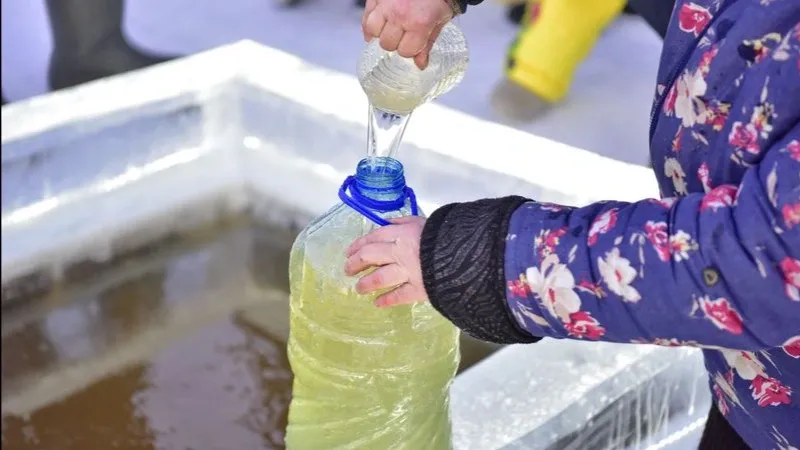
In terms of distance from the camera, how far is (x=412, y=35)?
66 centimetres

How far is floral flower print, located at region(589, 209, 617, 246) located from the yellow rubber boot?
4.53ft

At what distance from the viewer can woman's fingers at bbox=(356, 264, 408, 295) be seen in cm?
59

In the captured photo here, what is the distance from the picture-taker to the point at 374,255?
1.94ft

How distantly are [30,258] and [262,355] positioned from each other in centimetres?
38

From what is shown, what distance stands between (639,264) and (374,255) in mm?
168

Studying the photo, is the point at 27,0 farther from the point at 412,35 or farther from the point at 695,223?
the point at 695,223

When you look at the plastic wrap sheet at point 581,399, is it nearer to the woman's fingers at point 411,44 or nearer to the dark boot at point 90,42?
the woman's fingers at point 411,44

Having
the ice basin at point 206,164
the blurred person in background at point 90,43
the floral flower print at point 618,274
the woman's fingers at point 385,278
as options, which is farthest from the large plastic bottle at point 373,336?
the blurred person in background at point 90,43

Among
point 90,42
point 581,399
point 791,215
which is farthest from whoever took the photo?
point 90,42

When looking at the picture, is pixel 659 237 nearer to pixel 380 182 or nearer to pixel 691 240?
pixel 691 240

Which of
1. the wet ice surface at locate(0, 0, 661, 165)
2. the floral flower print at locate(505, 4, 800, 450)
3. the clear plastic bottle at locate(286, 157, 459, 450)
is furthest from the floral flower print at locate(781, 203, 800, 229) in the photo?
the wet ice surface at locate(0, 0, 661, 165)

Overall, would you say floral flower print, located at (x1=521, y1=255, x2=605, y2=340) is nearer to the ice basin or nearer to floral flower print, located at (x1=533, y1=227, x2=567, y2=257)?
floral flower print, located at (x1=533, y1=227, x2=567, y2=257)

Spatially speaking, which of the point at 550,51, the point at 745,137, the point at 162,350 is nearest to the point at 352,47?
the point at 550,51

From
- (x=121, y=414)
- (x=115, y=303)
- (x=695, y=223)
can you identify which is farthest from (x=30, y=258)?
(x=695, y=223)
